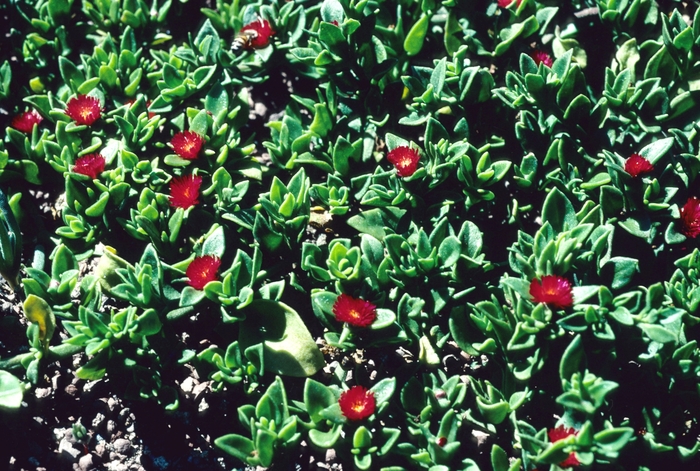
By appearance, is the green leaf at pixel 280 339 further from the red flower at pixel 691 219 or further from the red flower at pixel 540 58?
the red flower at pixel 540 58

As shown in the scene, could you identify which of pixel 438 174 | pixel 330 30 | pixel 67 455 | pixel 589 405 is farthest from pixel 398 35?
pixel 67 455

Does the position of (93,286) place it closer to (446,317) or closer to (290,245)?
(290,245)

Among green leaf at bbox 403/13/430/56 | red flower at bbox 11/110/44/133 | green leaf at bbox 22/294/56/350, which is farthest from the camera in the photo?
red flower at bbox 11/110/44/133

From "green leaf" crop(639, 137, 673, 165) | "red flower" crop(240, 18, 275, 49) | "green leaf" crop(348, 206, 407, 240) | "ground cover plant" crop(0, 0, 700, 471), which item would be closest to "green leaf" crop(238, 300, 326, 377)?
"ground cover plant" crop(0, 0, 700, 471)

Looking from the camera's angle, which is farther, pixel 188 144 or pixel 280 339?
pixel 188 144

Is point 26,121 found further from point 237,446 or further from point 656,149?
point 656,149

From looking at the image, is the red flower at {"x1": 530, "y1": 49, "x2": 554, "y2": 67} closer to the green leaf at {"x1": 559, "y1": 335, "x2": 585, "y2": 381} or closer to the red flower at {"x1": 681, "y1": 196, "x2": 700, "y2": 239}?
the red flower at {"x1": 681, "y1": 196, "x2": 700, "y2": 239}

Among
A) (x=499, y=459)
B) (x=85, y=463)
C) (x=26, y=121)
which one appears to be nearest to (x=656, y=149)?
(x=499, y=459)
